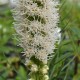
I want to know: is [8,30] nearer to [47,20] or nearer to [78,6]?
[78,6]

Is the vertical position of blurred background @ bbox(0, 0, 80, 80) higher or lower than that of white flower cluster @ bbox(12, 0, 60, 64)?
lower

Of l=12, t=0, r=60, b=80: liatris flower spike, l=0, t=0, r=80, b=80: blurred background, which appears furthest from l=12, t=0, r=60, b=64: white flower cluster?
l=0, t=0, r=80, b=80: blurred background

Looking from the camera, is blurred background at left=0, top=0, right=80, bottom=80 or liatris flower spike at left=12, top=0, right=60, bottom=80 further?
blurred background at left=0, top=0, right=80, bottom=80

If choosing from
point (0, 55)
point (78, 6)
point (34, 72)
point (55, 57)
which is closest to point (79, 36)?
point (55, 57)

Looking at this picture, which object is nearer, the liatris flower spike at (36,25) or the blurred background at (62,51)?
the liatris flower spike at (36,25)

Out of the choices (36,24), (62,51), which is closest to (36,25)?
(36,24)

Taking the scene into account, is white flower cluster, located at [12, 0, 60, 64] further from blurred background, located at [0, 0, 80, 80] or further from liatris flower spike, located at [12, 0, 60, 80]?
blurred background, located at [0, 0, 80, 80]

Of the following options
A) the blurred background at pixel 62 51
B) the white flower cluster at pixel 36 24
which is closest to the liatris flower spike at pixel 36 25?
the white flower cluster at pixel 36 24

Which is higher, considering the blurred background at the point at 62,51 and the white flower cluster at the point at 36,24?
the white flower cluster at the point at 36,24

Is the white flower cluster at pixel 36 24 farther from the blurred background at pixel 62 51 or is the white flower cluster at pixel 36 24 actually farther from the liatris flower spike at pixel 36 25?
the blurred background at pixel 62 51

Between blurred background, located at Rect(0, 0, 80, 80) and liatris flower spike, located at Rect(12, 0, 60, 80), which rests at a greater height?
liatris flower spike, located at Rect(12, 0, 60, 80)
